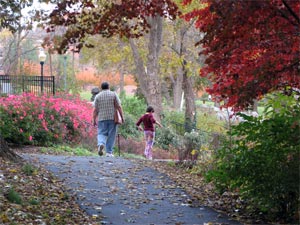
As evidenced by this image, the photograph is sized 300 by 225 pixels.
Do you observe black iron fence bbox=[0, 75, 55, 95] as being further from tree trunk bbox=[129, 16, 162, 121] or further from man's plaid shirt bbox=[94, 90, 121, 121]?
man's plaid shirt bbox=[94, 90, 121, 121]

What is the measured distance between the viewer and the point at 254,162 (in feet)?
23.1

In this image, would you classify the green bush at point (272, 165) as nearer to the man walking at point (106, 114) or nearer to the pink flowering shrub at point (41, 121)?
the man walking at point (106, 114)

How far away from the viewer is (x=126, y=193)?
8.65m

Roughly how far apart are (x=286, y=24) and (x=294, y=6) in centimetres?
24

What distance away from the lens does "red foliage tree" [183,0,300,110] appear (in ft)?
19.7

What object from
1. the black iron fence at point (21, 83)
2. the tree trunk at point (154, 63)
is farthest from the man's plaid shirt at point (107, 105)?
the tree trunk at point (154, 63)

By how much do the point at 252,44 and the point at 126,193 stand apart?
3.30 meters

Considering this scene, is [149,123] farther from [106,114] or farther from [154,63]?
[154,63]

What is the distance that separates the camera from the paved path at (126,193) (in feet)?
23.8

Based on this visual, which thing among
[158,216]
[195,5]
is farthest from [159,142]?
[158,216]

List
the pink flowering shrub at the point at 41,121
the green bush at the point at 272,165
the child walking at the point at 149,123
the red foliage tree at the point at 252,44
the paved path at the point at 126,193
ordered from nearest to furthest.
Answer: the red foliage tree at the point at 252,44, the green bush at the point at 272,165, the paved path at the point at 126,193, the child walking at the point at 149,123, the pink flowering shrub at the point at 41,121

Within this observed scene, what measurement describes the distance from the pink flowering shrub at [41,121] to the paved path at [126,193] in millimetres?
4286

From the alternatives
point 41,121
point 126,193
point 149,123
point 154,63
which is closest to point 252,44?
point 126,193

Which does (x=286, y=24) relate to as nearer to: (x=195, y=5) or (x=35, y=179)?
(x=35, y=179)
